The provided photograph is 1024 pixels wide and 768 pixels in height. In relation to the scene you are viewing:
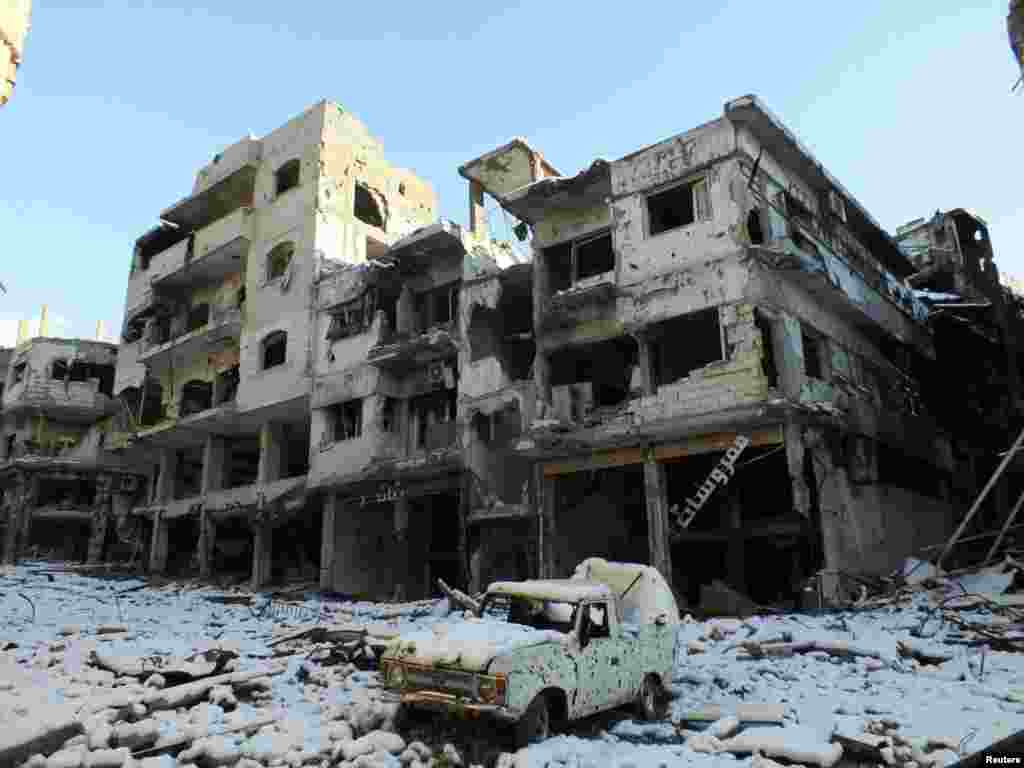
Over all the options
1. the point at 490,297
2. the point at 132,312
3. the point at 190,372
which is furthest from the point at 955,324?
the point at 132,312

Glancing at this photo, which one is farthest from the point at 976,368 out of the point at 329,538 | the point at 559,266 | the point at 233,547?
the point at 233,547

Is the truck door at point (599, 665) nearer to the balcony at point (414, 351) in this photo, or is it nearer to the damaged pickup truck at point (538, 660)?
the damaged pickup truck at point (538, 660)

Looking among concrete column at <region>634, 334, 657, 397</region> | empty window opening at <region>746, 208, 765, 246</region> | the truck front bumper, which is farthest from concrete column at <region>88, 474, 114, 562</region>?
the truck front bumper

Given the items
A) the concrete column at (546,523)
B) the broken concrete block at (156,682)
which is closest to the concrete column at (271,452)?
the concrete column at (546,523)

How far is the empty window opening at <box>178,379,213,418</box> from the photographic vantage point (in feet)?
110

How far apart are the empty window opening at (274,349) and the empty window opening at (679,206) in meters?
16.1

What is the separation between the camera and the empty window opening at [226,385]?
104 ft

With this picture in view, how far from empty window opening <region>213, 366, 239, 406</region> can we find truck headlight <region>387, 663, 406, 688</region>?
87.0 ft

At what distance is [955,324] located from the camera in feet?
92.5

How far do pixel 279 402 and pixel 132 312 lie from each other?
589 inches

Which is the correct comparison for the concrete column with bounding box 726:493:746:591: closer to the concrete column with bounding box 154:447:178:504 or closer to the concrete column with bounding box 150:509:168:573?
the concrete column with bounding box 150:509:168:573

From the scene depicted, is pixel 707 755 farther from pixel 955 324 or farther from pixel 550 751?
pixel 955 324

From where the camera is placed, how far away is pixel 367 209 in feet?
108

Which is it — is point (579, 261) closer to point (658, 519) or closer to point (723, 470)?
point (723, 470)
